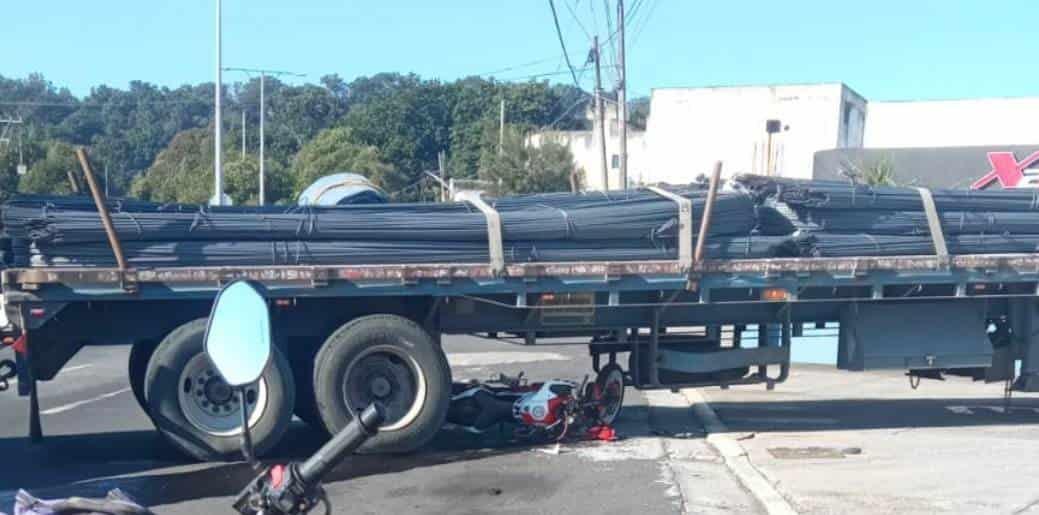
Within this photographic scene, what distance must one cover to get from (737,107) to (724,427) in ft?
119

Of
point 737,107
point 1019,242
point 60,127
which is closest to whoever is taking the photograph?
point 1019,242

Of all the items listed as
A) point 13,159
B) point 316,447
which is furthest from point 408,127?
point 316,447

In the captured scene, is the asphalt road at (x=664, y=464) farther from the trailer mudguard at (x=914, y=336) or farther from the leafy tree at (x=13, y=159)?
the leafy tree at (x=13, y=159)

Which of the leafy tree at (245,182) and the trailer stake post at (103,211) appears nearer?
the trailer stake post at (103,211)

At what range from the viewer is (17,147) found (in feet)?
191

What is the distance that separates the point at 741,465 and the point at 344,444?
7269mm

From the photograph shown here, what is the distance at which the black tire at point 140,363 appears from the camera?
36.2 ft

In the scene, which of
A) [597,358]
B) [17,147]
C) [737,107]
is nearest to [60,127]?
[17,147]

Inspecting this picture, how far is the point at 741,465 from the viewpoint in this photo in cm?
1032

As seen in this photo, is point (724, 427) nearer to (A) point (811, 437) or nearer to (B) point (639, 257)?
(A) point (811, 437)

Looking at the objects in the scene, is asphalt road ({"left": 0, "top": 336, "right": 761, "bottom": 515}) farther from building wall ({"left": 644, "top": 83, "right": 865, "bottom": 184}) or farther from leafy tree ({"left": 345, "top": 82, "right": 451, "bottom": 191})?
leafy tree ({"left": 345, "top": 82, "right": 451, "bottom": 191})

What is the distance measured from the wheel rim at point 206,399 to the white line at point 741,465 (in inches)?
155

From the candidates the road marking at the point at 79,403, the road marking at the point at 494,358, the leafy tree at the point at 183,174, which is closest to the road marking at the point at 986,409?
the road marking at the point at 494,358

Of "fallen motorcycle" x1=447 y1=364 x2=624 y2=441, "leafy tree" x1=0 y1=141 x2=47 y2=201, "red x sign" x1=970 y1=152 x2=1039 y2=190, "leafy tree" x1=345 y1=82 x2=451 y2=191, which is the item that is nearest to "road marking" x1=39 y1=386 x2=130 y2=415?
"fallen motorcycle" x1=447 y1=364 x2=624 y2=441
